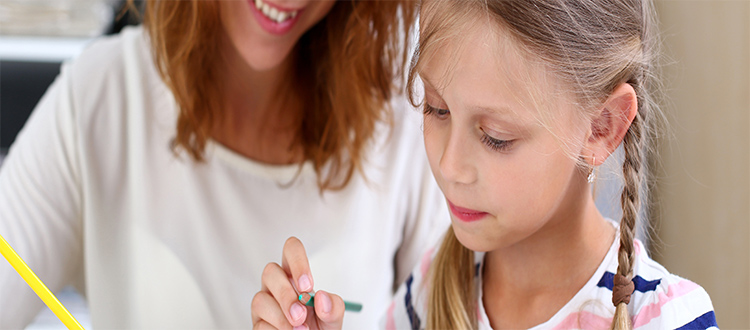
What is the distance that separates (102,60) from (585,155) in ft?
2.16

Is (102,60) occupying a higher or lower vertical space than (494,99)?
lower

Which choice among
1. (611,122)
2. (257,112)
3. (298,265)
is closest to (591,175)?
(611,122)

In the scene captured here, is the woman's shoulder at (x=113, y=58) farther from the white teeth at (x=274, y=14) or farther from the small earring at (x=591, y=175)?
the small earring at (x=591, y=175)

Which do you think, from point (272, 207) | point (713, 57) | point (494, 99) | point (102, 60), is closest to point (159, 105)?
point (102, 60)

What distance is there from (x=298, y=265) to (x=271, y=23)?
0.32 meters

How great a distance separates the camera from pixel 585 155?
524 millimetres

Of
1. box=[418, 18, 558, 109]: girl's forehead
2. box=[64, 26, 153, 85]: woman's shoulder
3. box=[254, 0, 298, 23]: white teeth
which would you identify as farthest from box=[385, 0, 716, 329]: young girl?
box=[64, 26, 153, 85]: woman's shoulder

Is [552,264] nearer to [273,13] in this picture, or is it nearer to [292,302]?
[292,302]

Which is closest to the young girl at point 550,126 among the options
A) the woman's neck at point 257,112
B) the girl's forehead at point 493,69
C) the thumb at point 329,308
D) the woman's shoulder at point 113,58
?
the girl's forehead at point 493,69

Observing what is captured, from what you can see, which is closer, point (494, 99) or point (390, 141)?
point (494, 99)

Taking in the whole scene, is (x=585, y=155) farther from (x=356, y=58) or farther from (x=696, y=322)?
(x=356, y=58)

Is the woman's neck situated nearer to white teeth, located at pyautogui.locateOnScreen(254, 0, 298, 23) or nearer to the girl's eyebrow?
white teeth, located at pyautogui.locateOnScreen(254, 0, 298, 23)

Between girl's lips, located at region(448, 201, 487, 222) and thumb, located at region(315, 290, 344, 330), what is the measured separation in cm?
12

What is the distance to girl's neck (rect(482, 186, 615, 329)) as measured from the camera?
59cm
